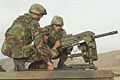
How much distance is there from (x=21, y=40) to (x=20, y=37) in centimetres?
6

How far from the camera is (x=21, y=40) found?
27.6ft

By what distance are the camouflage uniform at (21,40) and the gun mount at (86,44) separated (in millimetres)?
1031

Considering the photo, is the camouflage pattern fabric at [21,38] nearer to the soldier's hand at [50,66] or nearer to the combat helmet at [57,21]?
the soldier's hand at [50,66]

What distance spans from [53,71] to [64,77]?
0.21 meters

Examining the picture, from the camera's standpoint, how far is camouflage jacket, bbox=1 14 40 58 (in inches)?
328

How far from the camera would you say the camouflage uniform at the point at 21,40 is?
27.3 feet

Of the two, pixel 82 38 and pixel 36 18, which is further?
→ pixel 82 38

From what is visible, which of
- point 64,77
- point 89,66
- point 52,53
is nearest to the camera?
point 64,77

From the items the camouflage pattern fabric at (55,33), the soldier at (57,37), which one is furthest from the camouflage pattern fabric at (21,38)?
the camouflage pattern fabric at (55,33)

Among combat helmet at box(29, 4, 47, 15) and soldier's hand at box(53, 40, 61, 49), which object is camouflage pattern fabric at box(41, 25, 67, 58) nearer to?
soldier's hand at box(53, 40, 61, 49)

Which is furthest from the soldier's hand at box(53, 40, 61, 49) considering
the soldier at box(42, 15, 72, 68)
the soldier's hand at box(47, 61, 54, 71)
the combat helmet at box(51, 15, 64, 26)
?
the soldier's hand at box(47, 61, 54, 71)

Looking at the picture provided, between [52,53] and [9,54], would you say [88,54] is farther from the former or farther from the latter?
[9,54]

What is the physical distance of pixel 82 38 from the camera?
9.32m

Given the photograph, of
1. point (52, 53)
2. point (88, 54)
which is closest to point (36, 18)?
point (52, 53)
